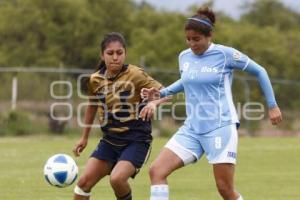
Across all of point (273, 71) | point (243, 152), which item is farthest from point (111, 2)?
point (243, 152)

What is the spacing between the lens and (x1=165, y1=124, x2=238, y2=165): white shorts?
732 cm

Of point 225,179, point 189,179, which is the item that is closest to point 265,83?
point 225,179

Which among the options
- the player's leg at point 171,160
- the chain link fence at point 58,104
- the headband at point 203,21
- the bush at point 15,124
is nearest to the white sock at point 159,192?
the player's leg at point 171,160

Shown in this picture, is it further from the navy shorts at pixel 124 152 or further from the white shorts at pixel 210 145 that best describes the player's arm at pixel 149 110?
the navy shorts at pixel 124 152

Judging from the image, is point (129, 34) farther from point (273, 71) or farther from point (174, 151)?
point (174, 151)

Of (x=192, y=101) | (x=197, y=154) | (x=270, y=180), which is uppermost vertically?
(x=192, y=101)

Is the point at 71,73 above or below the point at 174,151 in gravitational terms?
below

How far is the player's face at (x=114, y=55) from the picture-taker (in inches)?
307

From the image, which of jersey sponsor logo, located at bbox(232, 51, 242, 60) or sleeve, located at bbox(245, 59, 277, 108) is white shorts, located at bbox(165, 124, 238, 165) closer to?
sleeve, located at bbox(245, 59, 277, 108)

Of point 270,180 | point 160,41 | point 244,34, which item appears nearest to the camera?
point 270,180

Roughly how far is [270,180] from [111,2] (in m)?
34.6

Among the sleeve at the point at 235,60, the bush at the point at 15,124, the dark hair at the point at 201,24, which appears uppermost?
the dark hair at the point at 201,24

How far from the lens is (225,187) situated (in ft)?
23.7

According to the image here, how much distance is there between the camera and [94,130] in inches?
1091
